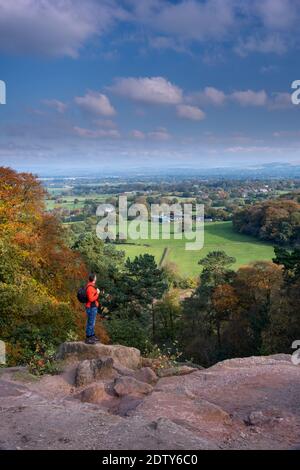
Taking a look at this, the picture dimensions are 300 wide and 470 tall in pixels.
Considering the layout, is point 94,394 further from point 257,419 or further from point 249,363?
point 249,363

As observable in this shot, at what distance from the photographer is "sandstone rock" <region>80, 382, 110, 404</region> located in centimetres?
924

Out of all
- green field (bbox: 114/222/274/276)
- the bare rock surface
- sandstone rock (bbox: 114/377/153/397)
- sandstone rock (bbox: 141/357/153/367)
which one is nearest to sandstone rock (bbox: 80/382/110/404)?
the bare rock surface

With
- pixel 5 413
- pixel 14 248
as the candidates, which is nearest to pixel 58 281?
pixel 14 248

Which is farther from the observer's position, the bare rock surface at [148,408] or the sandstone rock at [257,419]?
the sandstone rock at [257,419]

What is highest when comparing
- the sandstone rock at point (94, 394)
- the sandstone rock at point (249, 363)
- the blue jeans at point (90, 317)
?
the blue jeans at point (90, 317)

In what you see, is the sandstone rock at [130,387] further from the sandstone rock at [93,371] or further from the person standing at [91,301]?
the person standing at [91,301]

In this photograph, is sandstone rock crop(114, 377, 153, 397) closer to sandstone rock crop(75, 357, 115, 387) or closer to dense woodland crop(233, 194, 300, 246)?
sandstone rock crop(75, 357, 115, 387)

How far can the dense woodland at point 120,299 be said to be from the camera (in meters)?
15.5

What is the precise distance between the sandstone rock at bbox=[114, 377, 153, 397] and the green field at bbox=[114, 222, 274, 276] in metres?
41.7

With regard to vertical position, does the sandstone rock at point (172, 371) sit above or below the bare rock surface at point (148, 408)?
below

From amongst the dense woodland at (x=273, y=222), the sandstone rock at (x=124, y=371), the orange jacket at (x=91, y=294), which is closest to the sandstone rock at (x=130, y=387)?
the sandstone rock at (x=124, y=371)

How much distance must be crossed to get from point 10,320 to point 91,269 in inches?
740

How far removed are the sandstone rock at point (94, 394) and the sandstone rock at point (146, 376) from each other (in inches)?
55.9
